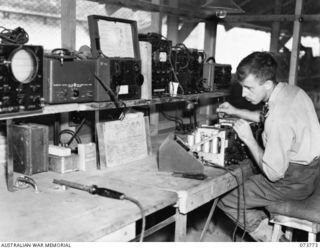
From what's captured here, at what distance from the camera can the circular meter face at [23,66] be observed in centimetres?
183

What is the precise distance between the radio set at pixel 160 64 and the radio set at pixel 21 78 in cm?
95

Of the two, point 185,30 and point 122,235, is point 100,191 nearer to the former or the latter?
point 122,235

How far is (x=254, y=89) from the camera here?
8.72 feet

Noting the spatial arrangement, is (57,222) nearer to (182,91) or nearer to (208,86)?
(182,91)

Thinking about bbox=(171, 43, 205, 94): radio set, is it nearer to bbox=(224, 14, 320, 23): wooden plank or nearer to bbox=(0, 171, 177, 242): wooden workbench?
bbox=(0, 171, 177, 242): wooden workbench

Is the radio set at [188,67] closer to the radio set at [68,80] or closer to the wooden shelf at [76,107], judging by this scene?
the wooden shelf at [76,107]

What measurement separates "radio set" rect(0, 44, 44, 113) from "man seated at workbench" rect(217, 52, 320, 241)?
51.6 inches

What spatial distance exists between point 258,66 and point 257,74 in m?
0.05

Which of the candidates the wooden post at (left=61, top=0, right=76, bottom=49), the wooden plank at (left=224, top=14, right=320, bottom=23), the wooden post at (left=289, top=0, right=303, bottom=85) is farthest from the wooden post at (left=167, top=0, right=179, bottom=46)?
the wooden post at (left=61, top=0, right=76, bottom=49)

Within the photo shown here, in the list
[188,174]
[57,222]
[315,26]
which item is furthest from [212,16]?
[57,222]

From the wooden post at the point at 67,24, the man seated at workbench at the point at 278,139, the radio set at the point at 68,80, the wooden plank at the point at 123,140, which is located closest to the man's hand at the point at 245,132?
the man seated at workbench at the point at 278,139

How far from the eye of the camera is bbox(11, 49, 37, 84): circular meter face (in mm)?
1832

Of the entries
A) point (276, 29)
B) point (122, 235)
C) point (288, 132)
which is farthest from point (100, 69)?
point (276, 29)

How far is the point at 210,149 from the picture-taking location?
2.77 meters
